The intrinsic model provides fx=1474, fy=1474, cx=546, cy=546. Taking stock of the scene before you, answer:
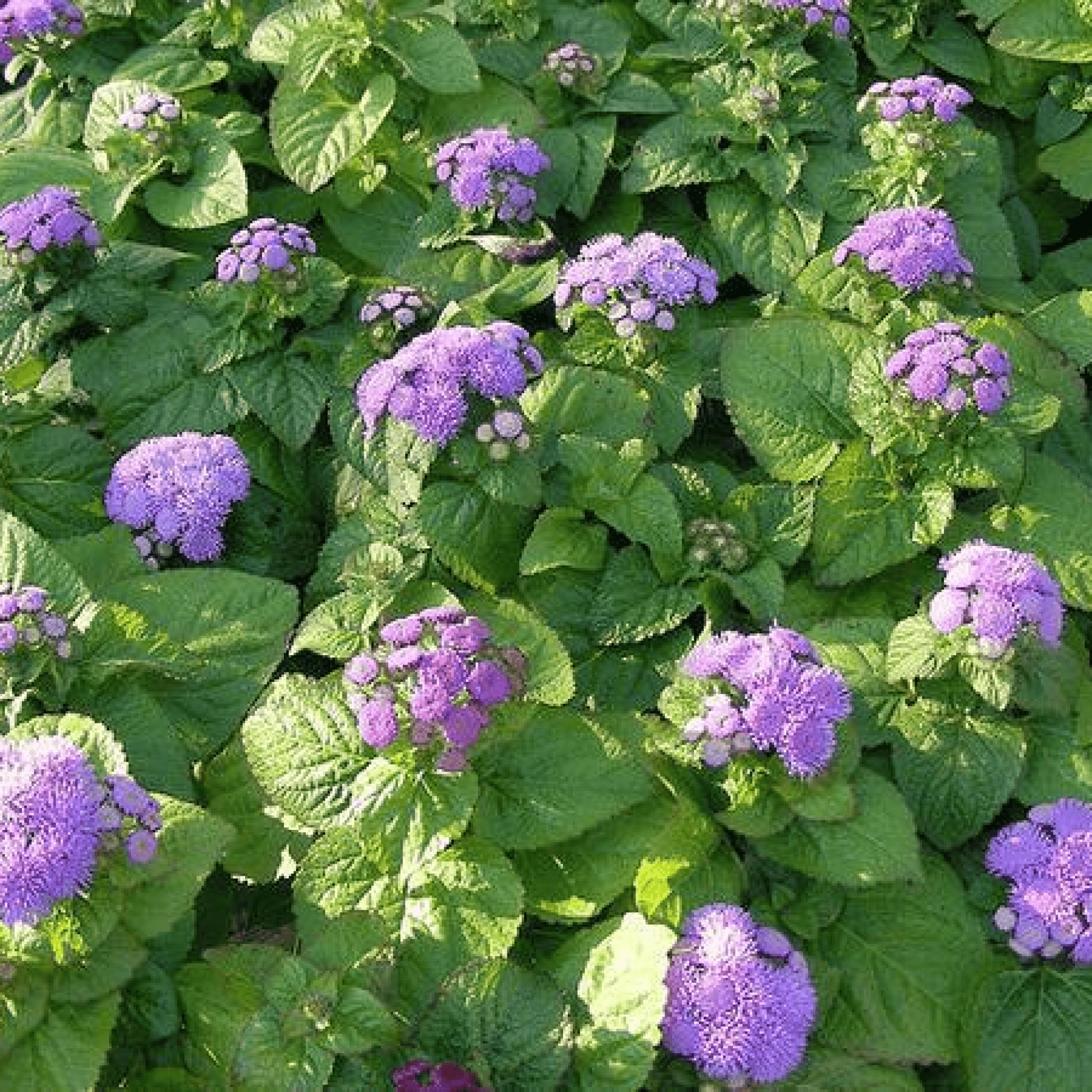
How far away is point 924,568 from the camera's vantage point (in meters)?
4.07

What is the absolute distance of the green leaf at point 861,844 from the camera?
3207 mm

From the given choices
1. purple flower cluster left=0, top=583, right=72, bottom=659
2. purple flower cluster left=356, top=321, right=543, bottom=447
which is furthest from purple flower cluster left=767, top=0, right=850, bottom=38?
purple flower cluster left=0, top=583, right=72, bottom=659

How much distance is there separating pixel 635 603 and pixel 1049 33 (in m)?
3.07

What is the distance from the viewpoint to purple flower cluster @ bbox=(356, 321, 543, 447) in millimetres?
3719

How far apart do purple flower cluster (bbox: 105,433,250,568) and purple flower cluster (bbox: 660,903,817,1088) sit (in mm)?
Result: 1821

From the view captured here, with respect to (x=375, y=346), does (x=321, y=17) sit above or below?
above

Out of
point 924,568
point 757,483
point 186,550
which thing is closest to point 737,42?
point 757,483

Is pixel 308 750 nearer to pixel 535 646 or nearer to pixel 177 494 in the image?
pixel 535 646

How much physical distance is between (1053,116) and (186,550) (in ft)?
12.0

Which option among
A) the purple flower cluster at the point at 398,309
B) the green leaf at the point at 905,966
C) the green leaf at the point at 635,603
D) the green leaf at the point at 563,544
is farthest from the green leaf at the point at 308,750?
the purple flower cluster at the point at 398,309

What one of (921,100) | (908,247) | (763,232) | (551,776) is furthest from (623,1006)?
(921,100)

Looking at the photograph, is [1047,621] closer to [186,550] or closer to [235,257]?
[186,550]

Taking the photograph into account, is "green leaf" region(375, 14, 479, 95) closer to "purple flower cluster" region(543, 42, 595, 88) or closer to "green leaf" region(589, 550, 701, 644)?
"purple flower cluster" region(543, 42, 595, 88)

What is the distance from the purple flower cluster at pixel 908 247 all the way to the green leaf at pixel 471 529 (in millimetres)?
1345
